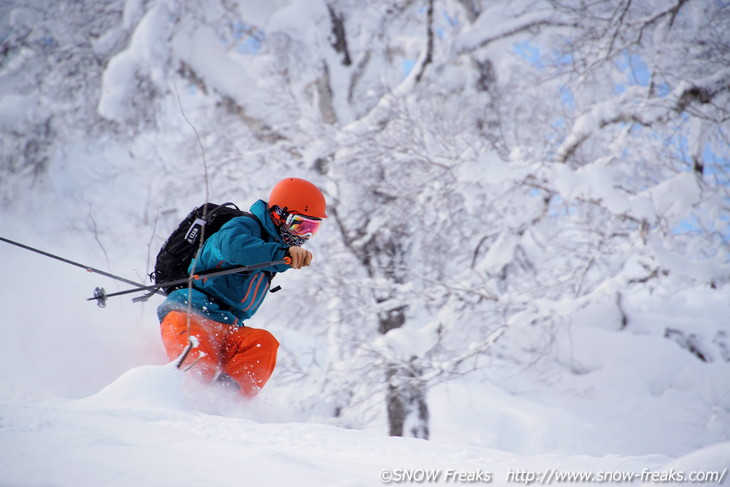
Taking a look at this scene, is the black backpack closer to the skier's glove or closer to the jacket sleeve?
Result: the jacket sleeve

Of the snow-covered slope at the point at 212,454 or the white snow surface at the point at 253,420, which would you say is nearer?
the snow-covered slope at the point at 212,454

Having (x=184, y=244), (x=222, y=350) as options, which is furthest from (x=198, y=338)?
(x=184, y=244)

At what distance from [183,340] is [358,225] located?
16.2 ft

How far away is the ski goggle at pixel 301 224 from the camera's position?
11.3 ft

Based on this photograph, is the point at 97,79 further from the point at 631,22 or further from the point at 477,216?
the point at 631,22

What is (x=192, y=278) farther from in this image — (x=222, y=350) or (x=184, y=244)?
(x=222, y=350)

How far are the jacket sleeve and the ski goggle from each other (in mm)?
276

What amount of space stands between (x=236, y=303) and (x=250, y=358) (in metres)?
0.39

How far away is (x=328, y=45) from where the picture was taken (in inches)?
365

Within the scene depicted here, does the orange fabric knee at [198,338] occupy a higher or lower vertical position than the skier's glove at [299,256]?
lower

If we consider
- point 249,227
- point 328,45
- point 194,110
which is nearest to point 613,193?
point 249,227

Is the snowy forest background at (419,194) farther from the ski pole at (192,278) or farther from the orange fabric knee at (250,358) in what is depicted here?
the orange fabric knee at (250,358)

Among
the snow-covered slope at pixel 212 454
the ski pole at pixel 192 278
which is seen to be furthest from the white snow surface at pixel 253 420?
the ski pole at pixel 192 278

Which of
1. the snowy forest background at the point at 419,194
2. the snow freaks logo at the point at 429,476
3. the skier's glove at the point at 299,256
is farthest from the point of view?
the snowy forest background at the point at 419,194
